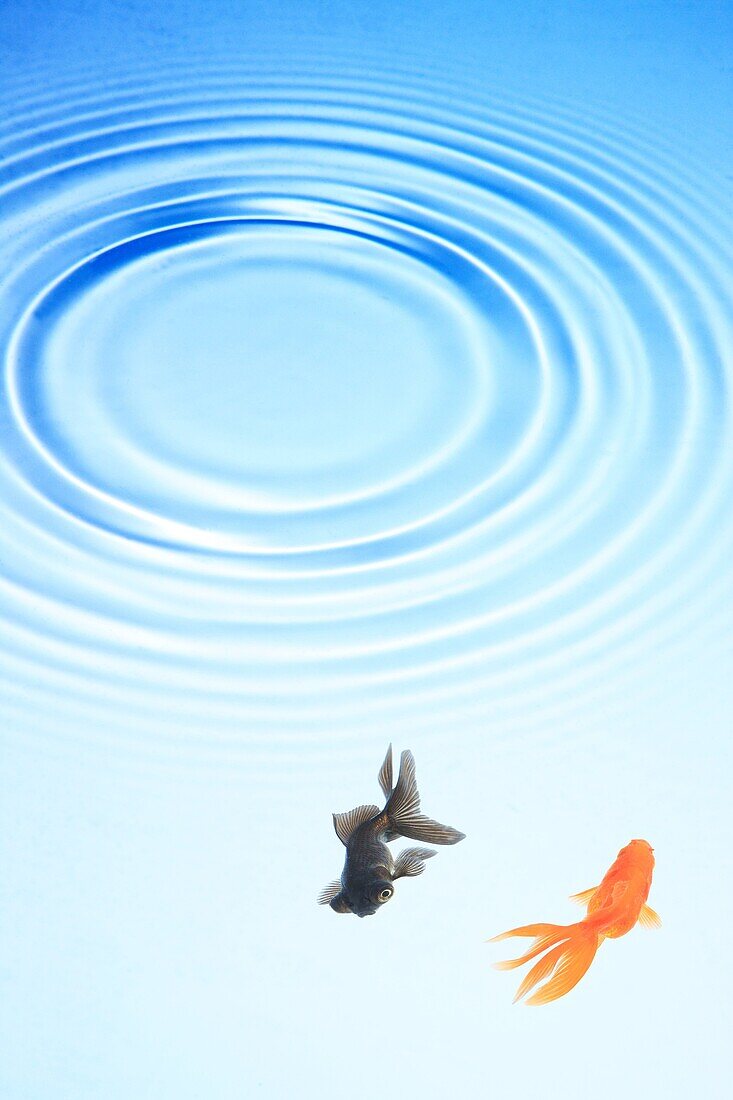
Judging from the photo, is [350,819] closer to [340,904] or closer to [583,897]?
[340,904]

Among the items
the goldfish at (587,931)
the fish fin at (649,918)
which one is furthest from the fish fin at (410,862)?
the fish fin at (649,918)

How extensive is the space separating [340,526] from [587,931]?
698 millimetres

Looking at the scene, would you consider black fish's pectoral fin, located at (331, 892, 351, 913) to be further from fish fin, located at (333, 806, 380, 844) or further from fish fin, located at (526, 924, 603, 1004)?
fish fin, located at (526, 924, 603, 1004)

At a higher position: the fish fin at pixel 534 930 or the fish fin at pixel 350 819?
the fish fin at pixel 350 819

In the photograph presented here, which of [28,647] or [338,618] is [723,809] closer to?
[338,618]

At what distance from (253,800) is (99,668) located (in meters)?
0.28

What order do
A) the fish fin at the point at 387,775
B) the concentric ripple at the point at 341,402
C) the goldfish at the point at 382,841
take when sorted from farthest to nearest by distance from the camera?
1. the concentric ripple at the point at 341,402
2. the fish fin at the point at 387,775
3. the goldfish at the point at 382,841

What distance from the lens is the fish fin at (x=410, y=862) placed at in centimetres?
129

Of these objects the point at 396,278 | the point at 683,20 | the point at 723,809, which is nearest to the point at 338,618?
the point at 723,809

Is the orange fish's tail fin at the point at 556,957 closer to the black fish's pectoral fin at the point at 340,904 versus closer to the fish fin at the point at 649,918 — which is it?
the fish fin at the point at 649,918

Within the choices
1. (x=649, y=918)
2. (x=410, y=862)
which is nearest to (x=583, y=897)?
(x=649, y=918)

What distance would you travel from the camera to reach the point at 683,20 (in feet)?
9.18

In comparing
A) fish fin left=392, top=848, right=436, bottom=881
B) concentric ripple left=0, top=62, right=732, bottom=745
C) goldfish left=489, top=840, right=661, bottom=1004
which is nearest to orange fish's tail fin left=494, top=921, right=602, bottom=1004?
goldfish left=489, top=840, right=661, bottom=1004

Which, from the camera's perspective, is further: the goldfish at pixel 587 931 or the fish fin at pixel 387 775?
the fish fin at pixel 387 775
